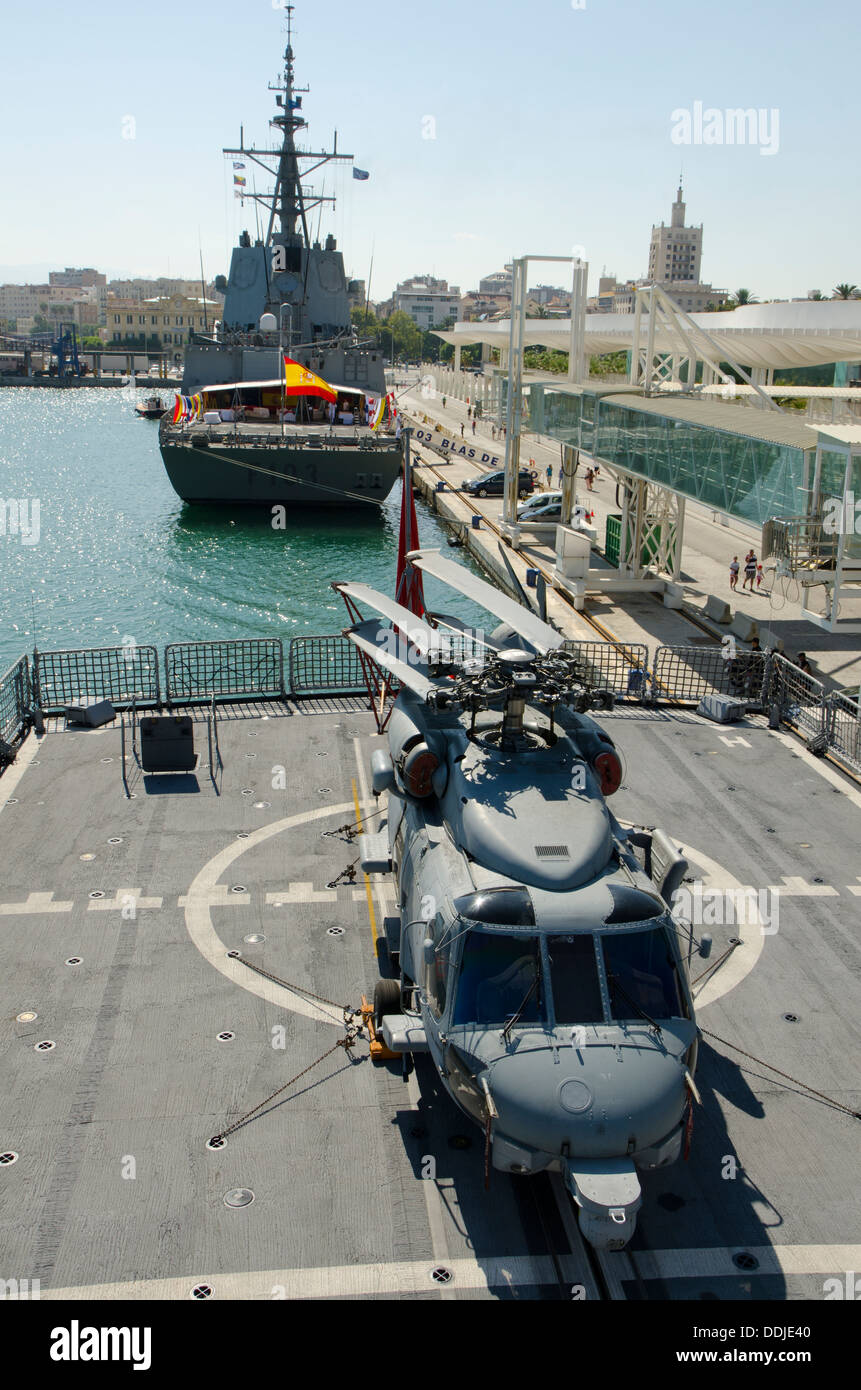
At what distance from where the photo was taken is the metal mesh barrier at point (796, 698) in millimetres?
24069

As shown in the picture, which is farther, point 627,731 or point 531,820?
point 627,731

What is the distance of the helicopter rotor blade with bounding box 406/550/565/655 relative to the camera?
49.0ft

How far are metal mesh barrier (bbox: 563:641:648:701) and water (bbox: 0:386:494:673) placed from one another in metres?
14.2

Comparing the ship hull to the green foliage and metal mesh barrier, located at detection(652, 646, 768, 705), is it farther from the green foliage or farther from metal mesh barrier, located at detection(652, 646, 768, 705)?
the green foliage

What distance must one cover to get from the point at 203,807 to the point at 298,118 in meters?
77.7

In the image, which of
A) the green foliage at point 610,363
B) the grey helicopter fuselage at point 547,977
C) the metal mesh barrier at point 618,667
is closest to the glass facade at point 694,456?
the metal mesh barrier at point 618,667

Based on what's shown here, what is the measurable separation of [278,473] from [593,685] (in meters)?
43.0

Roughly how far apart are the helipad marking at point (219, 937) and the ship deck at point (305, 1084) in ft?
0.16

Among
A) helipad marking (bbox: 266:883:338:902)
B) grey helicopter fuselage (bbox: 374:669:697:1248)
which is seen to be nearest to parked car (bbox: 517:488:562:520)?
helipad marking (bbox: 266:883:338:902)

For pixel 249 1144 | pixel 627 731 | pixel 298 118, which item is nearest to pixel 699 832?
pixel 627 731

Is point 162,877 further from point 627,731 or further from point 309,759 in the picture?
Answer: point 627,731

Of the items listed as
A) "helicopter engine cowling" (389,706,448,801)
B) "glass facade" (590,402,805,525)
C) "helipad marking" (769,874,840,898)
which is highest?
"glass facade" (590,402,805,525)

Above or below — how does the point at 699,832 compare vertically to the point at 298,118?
below
